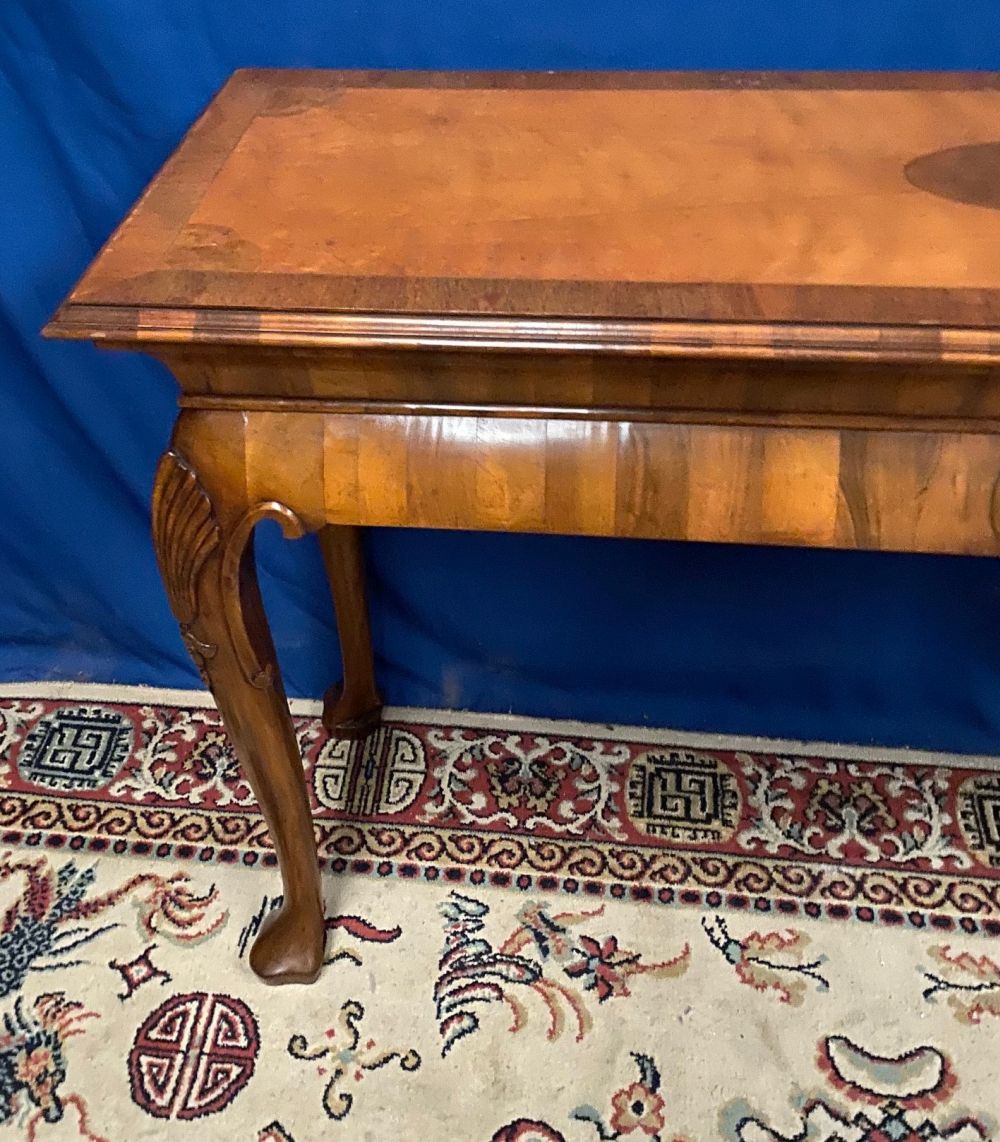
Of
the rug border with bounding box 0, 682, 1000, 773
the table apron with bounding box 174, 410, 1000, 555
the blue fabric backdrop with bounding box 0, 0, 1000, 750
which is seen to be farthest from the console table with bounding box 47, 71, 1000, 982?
the rug border with bounding box 0, 682, 1000, 773

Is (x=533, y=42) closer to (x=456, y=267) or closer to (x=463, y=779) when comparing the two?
(x=456, y=267)

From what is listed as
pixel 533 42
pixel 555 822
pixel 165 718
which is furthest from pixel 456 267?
pixel 165 718

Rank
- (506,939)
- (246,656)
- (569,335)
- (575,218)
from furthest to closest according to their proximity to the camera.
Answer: (506,939) → (246,656) → (575,218) → (569,335)

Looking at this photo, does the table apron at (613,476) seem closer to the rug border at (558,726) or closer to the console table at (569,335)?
the console table at (569,335)

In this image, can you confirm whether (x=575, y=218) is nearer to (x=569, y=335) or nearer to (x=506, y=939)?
(x=569, y=335)

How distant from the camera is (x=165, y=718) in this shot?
137 cm

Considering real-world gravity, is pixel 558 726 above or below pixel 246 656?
below

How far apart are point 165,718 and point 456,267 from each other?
0.87m

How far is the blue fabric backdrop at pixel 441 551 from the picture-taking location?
101cm

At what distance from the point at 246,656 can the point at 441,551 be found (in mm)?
474

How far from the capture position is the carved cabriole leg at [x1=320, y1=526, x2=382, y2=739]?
47.0 inches

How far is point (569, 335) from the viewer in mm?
628

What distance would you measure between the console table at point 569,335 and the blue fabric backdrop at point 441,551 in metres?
0.21

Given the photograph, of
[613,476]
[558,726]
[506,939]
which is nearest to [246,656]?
[613,476]
